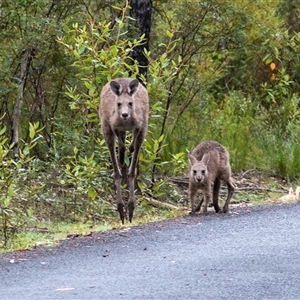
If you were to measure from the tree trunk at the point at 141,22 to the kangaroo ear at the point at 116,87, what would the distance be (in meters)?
2.32

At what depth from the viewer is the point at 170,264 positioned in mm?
8594

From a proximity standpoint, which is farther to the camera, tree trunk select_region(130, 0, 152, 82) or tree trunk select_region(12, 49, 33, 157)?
tree trunk select_region(12, 49, 33, 157)

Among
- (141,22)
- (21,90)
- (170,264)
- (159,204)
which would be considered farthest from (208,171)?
(170,264)

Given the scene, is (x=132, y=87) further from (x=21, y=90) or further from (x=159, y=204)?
(x=21, y=90)

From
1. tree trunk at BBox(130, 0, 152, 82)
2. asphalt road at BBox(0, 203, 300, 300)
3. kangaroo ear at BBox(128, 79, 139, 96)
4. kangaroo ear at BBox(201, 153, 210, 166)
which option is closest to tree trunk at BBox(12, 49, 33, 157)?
tree trunk at BBox(130, 0, 152, 82)

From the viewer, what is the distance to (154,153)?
42.6ft

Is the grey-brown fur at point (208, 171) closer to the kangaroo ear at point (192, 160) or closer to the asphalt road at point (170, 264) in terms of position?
the kangaroo ear at point (192, 160)

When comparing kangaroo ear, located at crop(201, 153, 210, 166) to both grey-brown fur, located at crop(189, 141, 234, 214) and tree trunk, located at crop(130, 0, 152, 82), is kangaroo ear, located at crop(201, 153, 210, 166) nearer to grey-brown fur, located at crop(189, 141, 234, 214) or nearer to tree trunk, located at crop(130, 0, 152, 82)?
grey-brown fur, located at crop(189, 141, 234, 214)

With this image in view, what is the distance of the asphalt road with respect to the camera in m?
7.57

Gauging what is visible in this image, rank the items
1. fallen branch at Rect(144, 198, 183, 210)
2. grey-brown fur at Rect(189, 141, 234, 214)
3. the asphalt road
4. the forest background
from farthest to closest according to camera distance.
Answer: fallen branch at Rect(144, 198, 183, 210) → the forest background → grey-brown fur at Rect(189, 141, 234, 214) → the asphalt road

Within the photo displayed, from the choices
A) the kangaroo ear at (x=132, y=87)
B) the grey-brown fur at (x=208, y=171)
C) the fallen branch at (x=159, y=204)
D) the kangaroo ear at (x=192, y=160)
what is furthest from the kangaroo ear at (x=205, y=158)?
the kangaroo ear at (x=132, y=87)

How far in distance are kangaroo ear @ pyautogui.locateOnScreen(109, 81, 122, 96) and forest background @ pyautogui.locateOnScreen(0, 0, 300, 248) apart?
1094mm

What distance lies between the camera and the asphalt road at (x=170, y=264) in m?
7.57

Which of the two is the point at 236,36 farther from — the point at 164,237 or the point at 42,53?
the point at 164,237
